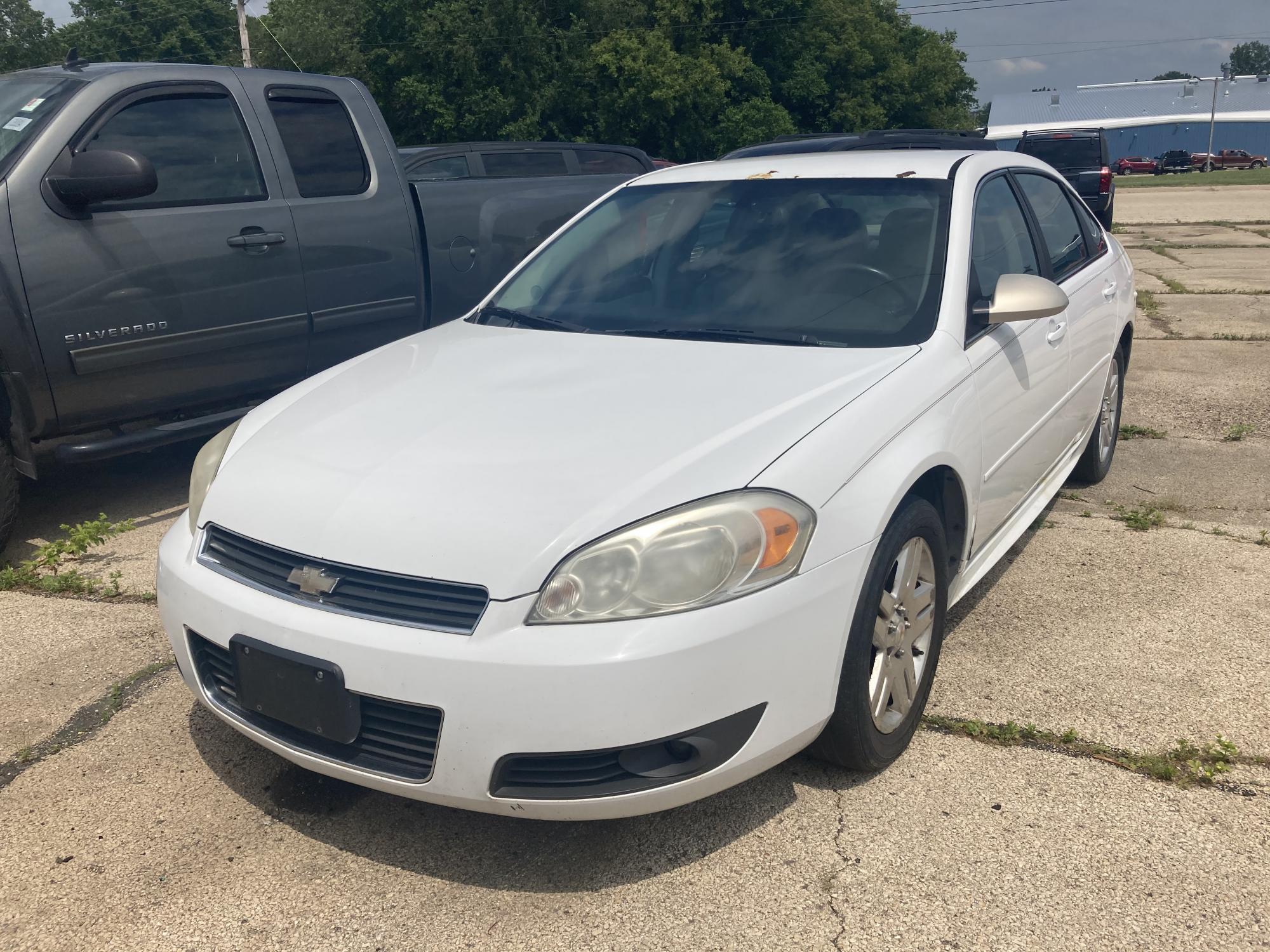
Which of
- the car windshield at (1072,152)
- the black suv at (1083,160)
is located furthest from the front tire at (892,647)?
the car windshield at (1072,152)

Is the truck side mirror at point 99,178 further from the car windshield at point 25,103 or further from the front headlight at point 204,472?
the front headlight at point 204,472

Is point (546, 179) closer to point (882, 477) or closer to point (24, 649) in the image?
point (24, 649)

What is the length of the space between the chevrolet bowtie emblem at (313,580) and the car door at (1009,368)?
1860 mm

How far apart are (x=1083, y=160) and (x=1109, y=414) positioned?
14.1 metres

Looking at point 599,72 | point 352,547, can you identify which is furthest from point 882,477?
point 599,72

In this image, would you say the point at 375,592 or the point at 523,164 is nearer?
the point at 375,592

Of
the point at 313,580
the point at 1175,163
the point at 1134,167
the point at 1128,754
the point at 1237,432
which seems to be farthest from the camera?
the point at 1134,167

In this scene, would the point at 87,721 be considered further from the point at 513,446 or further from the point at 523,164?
the point at 523,164

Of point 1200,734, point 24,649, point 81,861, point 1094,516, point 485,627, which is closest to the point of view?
point 485,627

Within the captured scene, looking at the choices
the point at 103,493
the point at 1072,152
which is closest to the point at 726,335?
the point at 103,493

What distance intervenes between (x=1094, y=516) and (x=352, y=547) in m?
3.58

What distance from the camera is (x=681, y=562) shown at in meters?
2.27

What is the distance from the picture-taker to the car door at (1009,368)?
326 cm

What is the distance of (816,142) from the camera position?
6.91 m
